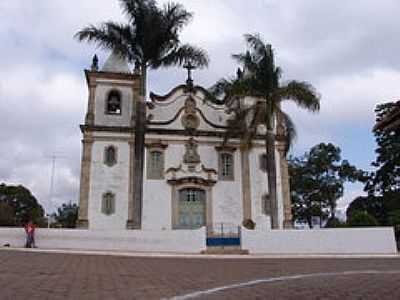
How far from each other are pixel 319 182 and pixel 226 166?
17764mm

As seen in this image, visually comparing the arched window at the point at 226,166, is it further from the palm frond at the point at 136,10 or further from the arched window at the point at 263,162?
the palm frond at the point at 136,10

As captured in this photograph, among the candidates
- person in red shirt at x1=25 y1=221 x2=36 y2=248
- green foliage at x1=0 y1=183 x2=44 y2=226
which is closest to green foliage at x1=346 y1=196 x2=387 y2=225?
person in red shirt at x1=25 y1=221 x2=36 y2=248

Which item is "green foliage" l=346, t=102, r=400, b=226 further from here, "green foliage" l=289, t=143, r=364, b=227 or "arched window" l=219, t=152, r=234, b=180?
"arched window" l=219, t=152, r=234, b=180

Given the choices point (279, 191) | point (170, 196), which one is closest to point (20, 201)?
point (170, 196)

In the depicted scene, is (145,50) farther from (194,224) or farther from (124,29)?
(194,224)

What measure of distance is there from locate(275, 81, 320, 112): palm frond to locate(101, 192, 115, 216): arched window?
9.68 metres

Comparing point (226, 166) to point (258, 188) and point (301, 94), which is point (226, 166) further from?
point (301, 94)

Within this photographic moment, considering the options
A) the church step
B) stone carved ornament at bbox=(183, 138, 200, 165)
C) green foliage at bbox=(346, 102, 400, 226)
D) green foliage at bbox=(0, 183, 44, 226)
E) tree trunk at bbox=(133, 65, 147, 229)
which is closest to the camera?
the church step

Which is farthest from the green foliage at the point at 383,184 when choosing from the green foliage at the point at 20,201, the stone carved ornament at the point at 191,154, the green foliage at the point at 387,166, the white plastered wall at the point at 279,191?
the green foliage at the point at 20,201

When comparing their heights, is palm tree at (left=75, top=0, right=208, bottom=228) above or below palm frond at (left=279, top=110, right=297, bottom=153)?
above

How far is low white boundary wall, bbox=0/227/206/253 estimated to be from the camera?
1764 cm

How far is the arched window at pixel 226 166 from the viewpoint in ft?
78.7

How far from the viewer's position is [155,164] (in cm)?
2338

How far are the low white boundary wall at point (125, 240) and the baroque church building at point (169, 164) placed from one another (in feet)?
9.81
